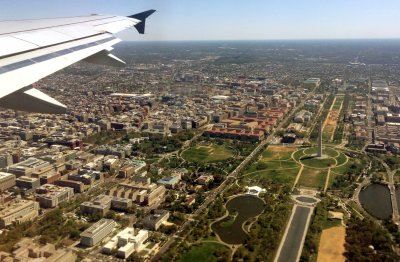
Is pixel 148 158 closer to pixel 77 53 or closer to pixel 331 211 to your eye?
pixel 331 211

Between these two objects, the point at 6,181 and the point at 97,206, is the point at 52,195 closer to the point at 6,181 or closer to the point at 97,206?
the point at 97,206

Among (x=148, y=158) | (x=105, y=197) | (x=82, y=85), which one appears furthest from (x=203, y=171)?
(x=82, y=85)

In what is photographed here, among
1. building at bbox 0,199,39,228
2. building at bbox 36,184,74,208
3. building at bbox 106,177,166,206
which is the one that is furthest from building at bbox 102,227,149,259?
building at bbox 36,184,74,208

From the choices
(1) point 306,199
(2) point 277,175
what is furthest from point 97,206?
(2) point 277,175

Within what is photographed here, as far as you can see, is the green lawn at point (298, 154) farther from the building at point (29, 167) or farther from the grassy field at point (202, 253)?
the building at point (29, 167)

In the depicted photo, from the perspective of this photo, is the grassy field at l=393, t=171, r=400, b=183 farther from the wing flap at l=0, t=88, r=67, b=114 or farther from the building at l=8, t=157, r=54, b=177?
the wing flap at l=0, t=88, r=67, b=114

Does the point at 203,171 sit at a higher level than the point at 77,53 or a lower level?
lower
